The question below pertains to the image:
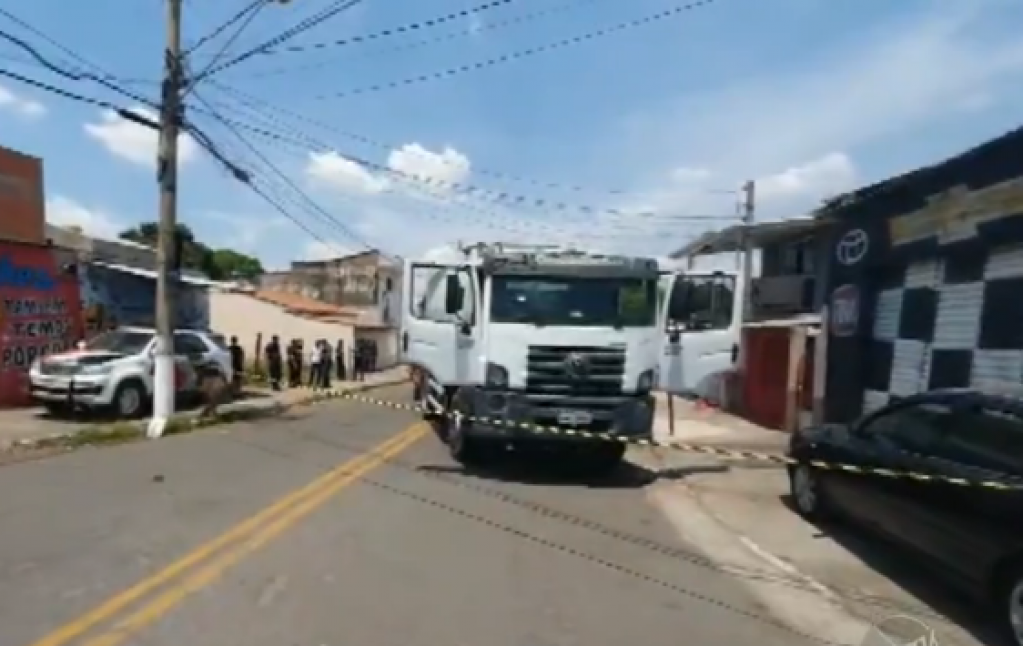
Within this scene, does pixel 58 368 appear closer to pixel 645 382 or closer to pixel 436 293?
pixel 436 293

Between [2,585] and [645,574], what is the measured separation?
4348mm

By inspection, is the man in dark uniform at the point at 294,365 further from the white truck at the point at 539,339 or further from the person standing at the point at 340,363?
the white truck at the point at 539,339

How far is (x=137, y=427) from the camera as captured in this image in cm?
1691

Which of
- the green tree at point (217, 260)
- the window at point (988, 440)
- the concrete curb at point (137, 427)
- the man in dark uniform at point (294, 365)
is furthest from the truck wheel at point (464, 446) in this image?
the green tree at point (217, 260)

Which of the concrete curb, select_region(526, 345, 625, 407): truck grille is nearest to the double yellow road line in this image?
select_region(526, 345, 625, 407): truck grille

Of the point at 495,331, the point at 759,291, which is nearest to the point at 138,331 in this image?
the point at 495,331

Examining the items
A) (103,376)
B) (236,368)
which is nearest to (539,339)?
(103,376)

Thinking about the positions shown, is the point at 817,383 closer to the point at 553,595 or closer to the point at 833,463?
the point at 833,463

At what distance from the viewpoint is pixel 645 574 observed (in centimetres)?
720

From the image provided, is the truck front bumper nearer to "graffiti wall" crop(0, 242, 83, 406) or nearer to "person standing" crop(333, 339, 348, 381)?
"graffiti wall" crop(0, 242, 83, 406)

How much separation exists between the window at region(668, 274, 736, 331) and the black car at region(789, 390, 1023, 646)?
314 cm

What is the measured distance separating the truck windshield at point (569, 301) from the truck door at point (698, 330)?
0.45 metres

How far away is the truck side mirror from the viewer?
11.8 meters

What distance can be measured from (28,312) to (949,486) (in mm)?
19299
